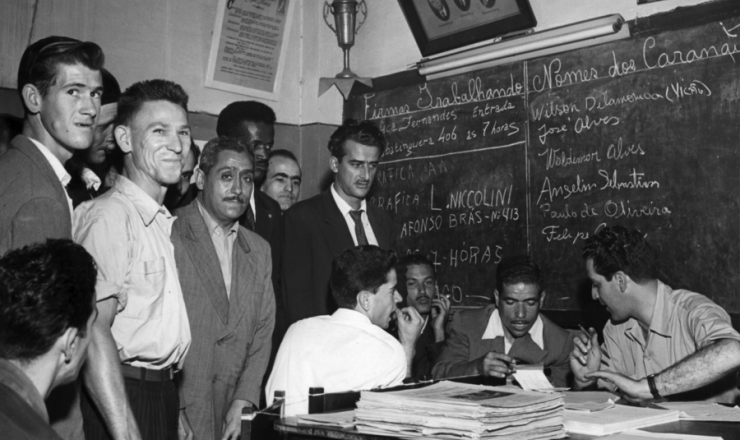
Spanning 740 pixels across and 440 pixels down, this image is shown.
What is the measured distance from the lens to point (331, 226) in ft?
12.4

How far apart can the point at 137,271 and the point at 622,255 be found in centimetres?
203

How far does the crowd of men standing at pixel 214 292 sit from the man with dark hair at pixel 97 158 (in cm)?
1

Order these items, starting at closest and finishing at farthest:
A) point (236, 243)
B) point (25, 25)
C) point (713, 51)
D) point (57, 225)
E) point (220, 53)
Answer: point (57, 225), point (236, 243), point (713, 51), point (25, 25), point (220, 53)

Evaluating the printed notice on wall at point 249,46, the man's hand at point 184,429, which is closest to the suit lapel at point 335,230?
the man's hand at point 184,429

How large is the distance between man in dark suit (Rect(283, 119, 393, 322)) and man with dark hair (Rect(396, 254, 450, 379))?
0.42 metres

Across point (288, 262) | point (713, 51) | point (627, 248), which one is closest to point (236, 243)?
point (288, 262)

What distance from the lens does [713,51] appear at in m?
3.64

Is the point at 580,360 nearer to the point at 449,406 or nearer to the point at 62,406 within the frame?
the point at 449,406

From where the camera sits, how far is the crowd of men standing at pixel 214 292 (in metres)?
1.74

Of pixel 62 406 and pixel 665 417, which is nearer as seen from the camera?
pixel 62 406

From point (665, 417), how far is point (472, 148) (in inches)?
109

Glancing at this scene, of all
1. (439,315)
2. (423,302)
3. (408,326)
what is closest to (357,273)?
(408,326)

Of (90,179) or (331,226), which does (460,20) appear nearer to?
(331,226)

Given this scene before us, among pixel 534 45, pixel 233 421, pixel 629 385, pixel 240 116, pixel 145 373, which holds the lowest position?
pixel 233 421
